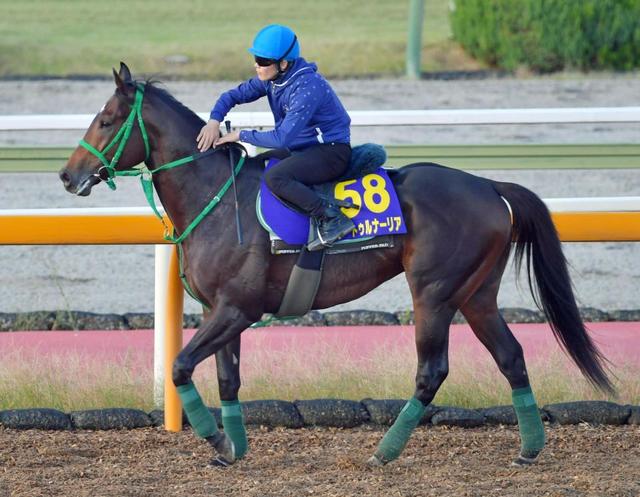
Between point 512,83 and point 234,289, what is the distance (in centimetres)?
1270

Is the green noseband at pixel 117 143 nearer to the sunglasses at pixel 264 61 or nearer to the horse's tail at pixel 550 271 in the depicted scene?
the sunglasses at pixel 264 61

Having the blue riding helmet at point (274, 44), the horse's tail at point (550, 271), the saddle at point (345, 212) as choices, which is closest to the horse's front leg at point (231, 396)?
the saddle at point (345, 212)

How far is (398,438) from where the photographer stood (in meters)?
5.11

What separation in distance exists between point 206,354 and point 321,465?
2.25 feet

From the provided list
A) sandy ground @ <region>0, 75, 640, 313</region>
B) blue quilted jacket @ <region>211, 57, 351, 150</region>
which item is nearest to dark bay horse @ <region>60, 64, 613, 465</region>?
blue quilted jacket @ <region>211, 57, 351, 150</region>

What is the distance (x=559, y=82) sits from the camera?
56.2 ft

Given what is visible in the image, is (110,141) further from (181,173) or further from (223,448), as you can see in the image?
(223,448)

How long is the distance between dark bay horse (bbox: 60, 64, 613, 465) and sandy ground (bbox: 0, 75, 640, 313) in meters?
1.89

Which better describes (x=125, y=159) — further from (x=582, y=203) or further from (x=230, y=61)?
(x=230, y=61)

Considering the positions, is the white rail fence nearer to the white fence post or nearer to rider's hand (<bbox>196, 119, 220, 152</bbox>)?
the white fence post

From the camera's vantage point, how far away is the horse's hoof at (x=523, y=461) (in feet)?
16.9

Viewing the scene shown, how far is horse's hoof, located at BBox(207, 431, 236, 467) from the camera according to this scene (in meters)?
5.08

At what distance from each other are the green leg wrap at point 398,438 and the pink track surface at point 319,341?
4.76 ft

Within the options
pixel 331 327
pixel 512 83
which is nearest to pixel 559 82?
pixel 512 83
